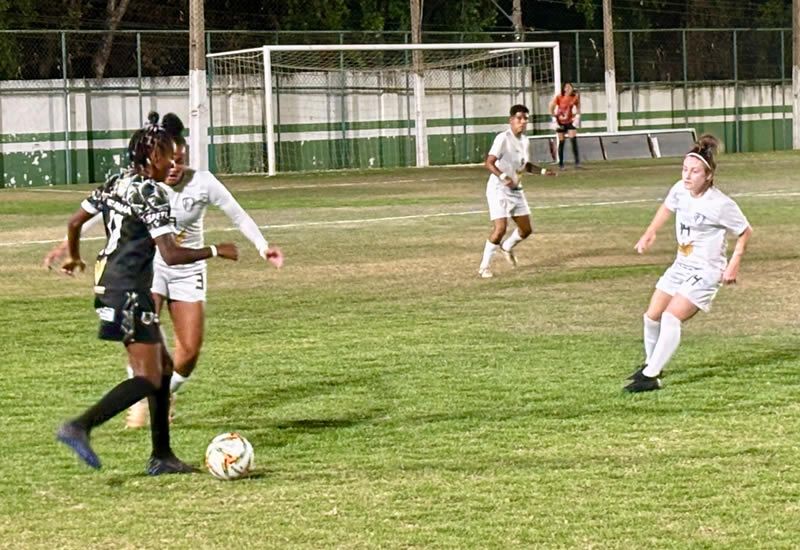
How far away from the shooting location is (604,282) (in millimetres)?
17594

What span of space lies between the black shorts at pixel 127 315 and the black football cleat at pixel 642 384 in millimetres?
3635

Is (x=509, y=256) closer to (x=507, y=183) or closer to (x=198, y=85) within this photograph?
(x=507, y=183)

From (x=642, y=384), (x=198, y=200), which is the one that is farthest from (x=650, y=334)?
(x=198, y=200)

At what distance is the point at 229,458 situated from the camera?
812cm

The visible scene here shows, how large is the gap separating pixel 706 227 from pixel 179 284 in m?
3.46

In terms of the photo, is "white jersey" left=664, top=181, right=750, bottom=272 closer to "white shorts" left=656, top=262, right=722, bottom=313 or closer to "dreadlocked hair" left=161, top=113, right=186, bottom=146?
"white shorts" left=656, top=262, right=722, bottom=313

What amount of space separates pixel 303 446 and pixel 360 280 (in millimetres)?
9063

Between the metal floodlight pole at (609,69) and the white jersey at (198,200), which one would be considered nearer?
the white jersey at (198,200)

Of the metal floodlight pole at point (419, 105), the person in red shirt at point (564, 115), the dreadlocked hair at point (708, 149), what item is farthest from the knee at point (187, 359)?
the metal floodlight pole at point (419, 105)

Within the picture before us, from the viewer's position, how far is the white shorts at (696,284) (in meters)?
10.8

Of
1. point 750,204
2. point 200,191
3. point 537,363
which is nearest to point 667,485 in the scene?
point 200,191

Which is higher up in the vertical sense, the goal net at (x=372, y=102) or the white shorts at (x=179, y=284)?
the goal net at (x=372, y=102)

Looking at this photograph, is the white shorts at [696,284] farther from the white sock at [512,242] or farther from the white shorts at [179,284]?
the white sock at [512,242]

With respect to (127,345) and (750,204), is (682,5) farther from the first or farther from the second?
(127,345)
